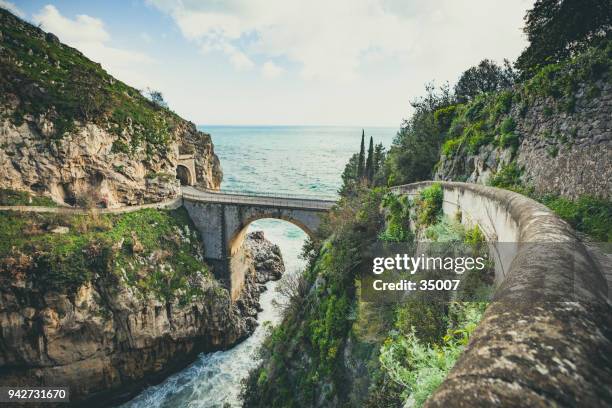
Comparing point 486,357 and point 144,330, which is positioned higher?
point 486,357

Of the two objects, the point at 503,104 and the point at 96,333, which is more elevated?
the point at 503,104

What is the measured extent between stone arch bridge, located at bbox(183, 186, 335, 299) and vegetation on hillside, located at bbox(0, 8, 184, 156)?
24.8 ft

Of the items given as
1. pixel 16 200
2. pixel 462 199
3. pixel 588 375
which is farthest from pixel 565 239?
pixel 16 200

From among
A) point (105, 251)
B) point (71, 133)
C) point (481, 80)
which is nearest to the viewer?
point (105, 251)

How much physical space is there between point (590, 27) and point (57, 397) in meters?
34.7

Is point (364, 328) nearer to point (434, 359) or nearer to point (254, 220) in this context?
point (434, 359)

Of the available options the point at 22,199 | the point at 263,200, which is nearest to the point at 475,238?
the point at 263,200

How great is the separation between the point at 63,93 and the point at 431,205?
98.3ft

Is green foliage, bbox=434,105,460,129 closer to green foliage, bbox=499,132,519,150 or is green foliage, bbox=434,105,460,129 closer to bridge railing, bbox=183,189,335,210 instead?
green foliage, bbox=499,132,519,150

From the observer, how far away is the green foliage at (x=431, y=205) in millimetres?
11375

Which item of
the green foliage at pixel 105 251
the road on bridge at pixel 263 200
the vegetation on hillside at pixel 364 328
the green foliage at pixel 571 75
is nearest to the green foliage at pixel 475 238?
the vegetation on hillside at pixel 364 328

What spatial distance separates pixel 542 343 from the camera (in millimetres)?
1630

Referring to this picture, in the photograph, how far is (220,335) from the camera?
81.3ft

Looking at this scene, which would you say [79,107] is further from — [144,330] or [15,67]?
[144,330]
